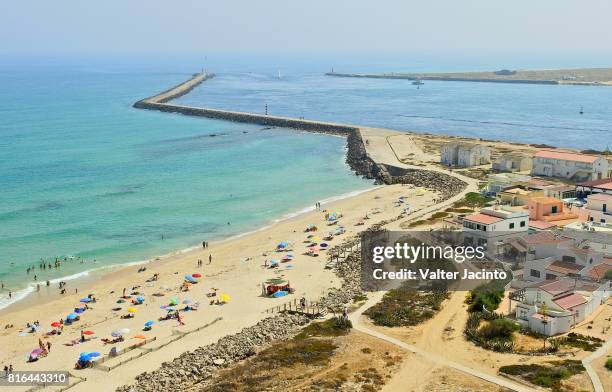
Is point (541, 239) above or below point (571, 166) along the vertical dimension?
below

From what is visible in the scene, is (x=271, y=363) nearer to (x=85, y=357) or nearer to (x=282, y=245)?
(x=85, y=357)

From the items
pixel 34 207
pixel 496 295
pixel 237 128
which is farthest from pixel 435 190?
pixel 237 128

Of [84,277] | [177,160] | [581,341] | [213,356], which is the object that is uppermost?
[581,341]

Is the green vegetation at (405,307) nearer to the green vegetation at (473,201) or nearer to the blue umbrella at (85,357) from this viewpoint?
the blue umbrella at (85,357)

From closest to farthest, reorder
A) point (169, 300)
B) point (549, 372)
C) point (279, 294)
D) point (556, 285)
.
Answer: point (549, 372), point (556, 285), point (279, 294), point (169, 300)

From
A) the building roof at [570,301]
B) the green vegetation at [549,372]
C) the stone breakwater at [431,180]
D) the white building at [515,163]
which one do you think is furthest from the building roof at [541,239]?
the white building at [515,163]

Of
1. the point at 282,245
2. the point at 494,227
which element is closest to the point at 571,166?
the point at 494,227
